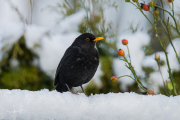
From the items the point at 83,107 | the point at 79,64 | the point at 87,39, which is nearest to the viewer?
the point at 83,107

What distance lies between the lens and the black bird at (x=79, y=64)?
1620 millimetres

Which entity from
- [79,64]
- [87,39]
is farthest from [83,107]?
[87,39]

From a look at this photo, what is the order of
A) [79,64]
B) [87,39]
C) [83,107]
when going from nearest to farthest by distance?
[83,107] → [79,64] → [87,39]

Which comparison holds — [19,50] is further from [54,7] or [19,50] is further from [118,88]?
[118,88]

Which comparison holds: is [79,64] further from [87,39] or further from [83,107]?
[83,107]

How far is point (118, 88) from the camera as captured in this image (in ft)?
7.59

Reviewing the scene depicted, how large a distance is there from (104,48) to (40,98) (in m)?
1.73

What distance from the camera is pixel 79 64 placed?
162 centimetres

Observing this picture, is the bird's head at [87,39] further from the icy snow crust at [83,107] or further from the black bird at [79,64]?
the icy snow crust at [83,107]

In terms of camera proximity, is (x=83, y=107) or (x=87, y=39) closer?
(x=83, y=107)

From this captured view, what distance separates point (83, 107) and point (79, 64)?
86 cm

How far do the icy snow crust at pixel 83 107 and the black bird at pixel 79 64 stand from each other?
79 centimetres

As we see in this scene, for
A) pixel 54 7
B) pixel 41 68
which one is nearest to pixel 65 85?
pixel 41 68

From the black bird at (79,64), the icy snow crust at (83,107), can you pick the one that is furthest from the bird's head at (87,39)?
the icy snow crust at (83,107)
